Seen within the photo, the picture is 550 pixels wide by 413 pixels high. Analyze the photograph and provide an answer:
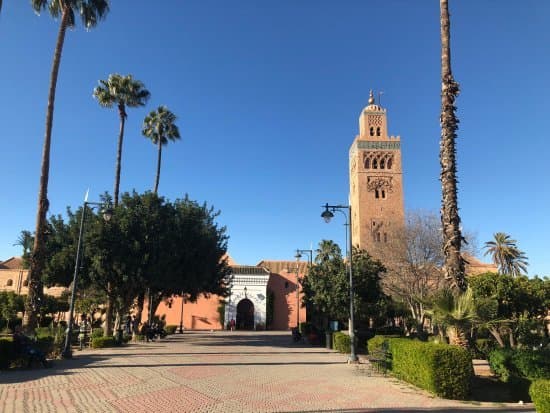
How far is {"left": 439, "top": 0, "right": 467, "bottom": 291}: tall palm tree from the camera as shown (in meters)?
12.3

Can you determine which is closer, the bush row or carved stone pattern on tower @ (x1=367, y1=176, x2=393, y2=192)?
the bush row

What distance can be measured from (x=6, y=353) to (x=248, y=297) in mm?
36859

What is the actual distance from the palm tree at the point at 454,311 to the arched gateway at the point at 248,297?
3851 cm

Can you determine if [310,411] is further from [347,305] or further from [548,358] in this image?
[347,305]

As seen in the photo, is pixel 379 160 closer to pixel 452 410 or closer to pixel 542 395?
pixel 452 410

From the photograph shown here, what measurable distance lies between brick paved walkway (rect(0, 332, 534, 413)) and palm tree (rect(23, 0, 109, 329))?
11.1 feet

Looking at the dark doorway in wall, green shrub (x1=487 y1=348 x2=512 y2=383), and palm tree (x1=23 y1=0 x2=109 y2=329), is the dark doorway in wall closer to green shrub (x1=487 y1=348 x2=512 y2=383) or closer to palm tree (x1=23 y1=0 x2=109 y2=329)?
palm tree (x1=23 y1=0 x2=109 y2=329)

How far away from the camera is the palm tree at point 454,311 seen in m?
10.6

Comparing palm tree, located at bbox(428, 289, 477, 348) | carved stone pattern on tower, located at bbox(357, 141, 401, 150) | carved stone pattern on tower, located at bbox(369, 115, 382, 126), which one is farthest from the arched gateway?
palm tree, located at bbox(428, 289, 477, 348)

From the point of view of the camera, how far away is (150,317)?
97.8 feet

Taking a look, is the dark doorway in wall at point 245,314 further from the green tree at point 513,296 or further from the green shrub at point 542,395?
the green shrub at point 542,395

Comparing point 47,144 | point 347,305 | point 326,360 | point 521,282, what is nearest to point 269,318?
point 347,305

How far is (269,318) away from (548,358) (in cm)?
3958

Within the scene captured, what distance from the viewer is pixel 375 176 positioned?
2409 inches
